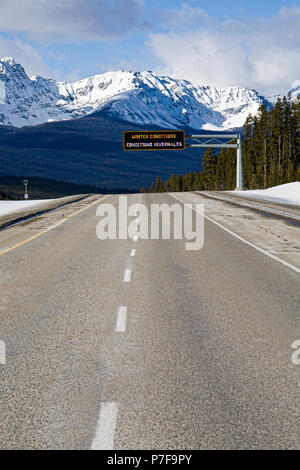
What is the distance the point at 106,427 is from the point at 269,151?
109309 millimetres

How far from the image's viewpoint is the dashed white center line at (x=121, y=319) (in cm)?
700

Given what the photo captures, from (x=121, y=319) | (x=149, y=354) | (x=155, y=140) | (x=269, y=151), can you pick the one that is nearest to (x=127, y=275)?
(x=121, y=319)

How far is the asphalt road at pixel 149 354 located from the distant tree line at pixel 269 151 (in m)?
80.7

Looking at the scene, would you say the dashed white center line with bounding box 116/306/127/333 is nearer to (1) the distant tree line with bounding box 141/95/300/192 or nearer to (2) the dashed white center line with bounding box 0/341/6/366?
(2) the dashed white center line with bounding box 0/341/6/366

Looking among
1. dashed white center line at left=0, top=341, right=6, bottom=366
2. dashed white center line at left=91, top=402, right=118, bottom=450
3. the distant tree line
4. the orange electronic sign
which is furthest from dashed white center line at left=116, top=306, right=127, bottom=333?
the distant tree line

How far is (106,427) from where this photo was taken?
4.23 metres

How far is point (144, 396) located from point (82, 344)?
176 centimetres

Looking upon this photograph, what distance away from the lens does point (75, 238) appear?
18203 millimetres

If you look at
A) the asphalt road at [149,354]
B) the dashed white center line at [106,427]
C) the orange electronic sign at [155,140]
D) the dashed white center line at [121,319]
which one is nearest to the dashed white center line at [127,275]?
the asphalt road at [149,354]

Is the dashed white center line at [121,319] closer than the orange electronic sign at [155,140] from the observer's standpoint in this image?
Yes

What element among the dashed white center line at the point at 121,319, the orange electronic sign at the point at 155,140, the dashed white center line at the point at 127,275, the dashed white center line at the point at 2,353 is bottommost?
the dashed white center line at the point at 2,353

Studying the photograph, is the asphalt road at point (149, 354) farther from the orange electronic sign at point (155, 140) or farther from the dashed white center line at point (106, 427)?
the orange electronic sign at point (155, 140)

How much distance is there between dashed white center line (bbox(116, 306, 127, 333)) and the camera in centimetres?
700
